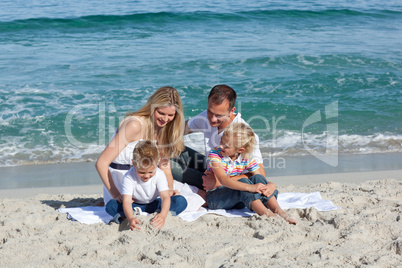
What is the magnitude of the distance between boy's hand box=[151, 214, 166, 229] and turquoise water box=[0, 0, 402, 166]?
3.39 metres

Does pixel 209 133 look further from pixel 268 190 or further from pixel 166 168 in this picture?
pixel 268 190

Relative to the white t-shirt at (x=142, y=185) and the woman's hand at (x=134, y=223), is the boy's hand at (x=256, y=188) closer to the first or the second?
the white t-shirt at (x=142, y=185)

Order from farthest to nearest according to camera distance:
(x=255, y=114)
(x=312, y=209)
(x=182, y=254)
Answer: (x=255, y=114)
(x=312, y=209)
(x=182, y=254)

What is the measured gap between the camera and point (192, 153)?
4461 mm

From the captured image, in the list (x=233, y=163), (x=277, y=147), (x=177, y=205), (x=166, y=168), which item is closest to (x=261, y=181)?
(x=233, y=163)

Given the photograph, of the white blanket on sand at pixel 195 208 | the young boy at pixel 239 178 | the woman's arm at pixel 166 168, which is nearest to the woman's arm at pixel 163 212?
the white blanket on sand at pixel 195 208

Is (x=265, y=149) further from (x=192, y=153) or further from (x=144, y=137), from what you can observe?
(x=144, y=137)

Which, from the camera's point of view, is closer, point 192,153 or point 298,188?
point 192,153

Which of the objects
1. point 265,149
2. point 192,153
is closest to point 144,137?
point 192,153

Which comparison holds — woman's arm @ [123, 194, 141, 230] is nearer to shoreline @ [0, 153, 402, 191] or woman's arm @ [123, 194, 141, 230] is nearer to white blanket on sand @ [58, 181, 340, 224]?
white blanket on sand @ [58, 181, 340, 224]

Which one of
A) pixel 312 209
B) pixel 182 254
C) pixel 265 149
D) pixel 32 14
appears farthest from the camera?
pixel 32 14

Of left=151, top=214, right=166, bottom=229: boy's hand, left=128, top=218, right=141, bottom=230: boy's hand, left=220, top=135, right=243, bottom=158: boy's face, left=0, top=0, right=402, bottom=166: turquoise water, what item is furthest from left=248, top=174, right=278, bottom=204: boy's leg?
left=0, top=0, right=402, bottom=166: turquoise water

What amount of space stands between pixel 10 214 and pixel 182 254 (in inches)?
Result: 68.5

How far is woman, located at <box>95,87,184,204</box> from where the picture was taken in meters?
3.83
